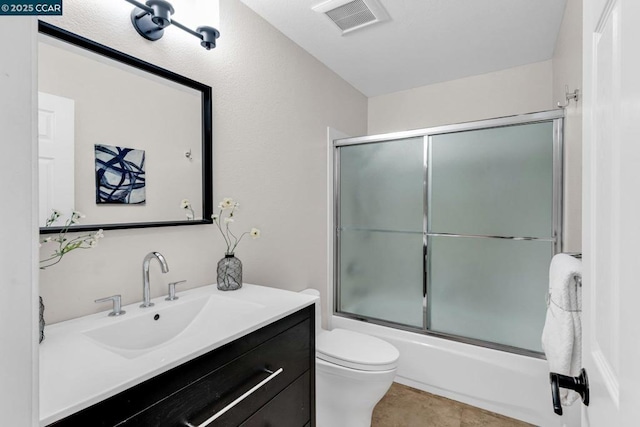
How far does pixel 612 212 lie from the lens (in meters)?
0.49

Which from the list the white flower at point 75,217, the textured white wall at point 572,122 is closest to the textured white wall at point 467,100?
the textured white wall at point 572,122

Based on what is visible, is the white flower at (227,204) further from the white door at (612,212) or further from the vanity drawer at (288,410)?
the white door at (612,212)

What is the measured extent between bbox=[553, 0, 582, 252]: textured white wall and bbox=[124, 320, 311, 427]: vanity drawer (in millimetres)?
1408

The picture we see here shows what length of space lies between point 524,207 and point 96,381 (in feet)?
7.05

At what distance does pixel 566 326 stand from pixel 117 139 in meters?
1.64

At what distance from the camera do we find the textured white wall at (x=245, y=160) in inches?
42.8

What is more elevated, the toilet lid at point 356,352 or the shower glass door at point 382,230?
the shower glass door at point 382,230

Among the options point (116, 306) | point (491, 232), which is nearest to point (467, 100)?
point (491, 232)

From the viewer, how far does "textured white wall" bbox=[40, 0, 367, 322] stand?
3.57 ft

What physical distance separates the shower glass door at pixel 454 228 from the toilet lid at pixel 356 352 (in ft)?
2.07

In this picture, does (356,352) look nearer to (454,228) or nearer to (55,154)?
(454,228)

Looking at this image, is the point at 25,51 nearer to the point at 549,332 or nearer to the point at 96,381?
the point at 96,381

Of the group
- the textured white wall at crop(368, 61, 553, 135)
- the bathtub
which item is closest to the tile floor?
the bathtub

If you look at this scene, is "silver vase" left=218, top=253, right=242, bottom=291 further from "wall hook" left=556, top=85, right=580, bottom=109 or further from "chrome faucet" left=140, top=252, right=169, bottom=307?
"wall hook" left=556, top=85, right=580, bottom=109
